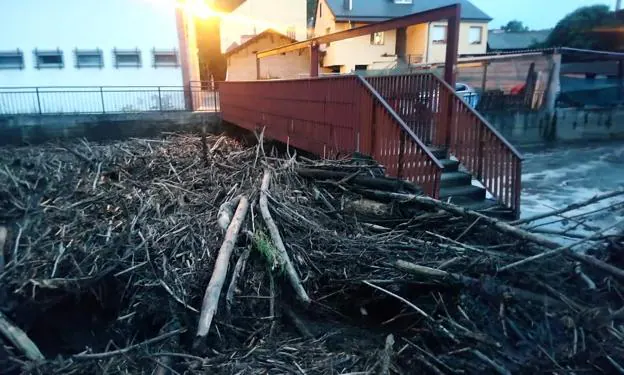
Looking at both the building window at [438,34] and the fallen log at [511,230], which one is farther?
the building window at [438,34]

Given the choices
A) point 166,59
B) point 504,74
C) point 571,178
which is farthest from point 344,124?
point 504,74

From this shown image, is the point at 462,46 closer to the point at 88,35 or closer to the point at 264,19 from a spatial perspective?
the point at 264,19

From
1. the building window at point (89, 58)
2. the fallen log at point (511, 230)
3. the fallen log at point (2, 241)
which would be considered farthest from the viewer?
the building window at point (89, 58)

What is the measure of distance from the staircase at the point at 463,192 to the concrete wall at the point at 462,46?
26.5 meters

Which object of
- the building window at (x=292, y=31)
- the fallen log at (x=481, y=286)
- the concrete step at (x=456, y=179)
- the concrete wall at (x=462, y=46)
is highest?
the building window at (x=292, y=31)

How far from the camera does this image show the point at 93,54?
19.7m

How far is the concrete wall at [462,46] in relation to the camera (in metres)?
32.2

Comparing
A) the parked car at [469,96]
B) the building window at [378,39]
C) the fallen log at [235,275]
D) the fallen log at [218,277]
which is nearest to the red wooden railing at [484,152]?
the fallen log at [218,277]

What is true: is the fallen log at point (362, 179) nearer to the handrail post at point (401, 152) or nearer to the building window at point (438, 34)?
the handrail post at point (401, 152)

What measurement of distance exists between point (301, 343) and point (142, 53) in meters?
19.5

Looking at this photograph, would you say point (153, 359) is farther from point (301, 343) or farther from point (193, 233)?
point (193, 233)

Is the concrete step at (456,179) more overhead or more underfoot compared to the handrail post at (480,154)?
more underfoot

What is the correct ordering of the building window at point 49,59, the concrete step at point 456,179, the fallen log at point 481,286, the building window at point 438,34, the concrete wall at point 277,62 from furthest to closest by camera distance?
the concrete wall at point 277,62 → the building window at point 438,34 → the building window at point 49,59 → the concrete step at point 456,179 → the fallen log at point 481,286

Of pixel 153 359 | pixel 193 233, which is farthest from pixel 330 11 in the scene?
pixel 153 359
